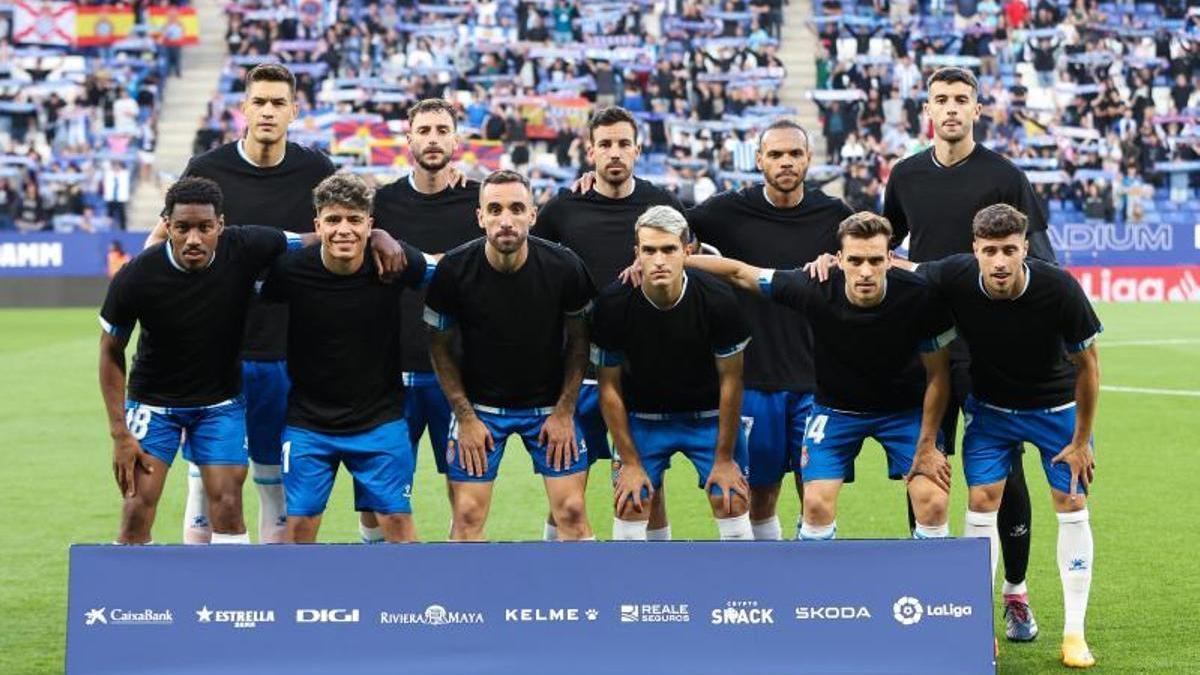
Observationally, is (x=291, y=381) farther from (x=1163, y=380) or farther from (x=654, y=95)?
(x=654, y=95)

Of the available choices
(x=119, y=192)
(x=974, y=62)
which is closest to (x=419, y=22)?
(x=119, y=192)

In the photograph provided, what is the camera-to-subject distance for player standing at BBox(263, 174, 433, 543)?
310 inches

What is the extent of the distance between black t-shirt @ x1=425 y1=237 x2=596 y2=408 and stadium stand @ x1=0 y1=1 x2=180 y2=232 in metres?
25.1

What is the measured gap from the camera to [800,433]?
863cm

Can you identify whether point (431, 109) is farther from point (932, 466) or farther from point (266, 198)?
point (932, 466)

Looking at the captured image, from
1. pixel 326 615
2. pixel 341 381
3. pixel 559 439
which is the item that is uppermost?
pixel 341 381

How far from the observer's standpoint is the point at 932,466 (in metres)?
7.72

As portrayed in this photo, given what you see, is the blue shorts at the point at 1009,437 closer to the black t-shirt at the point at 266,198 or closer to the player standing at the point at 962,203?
the player standing at the point at 962,203

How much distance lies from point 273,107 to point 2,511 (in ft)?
14.7

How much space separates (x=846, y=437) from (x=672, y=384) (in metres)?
0.82

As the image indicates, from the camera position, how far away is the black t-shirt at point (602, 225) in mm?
8508

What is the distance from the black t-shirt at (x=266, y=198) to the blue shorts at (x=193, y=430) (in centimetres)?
60

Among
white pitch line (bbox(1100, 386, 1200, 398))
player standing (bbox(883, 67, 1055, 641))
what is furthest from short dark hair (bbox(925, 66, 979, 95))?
white pitch line (bbox(1100, 386, 1200, 398))

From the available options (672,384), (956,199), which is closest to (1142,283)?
(956,199)
